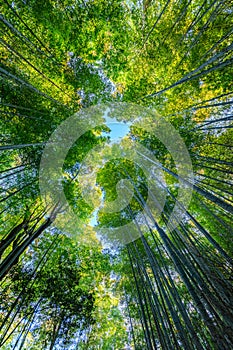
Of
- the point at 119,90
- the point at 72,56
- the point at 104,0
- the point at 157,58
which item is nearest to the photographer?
the point at 104,0

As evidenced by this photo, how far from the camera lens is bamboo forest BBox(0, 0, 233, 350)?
3.15m

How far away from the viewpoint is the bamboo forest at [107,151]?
3.15 meters

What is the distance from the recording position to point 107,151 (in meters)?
5.56

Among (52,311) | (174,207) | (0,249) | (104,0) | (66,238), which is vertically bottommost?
(52,311)

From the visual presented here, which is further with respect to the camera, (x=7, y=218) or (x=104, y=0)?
(x=7, y=218)

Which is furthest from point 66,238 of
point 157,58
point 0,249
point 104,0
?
point 104,0

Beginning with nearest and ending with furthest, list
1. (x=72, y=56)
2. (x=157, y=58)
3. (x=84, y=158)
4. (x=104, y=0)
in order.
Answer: (x=104, y=0)
(x=157, y=58)
(x=72, y=56)
(x=84, y=158)

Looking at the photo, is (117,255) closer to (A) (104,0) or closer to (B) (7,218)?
(B) (7,218)

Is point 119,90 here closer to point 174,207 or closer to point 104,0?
point 104,0

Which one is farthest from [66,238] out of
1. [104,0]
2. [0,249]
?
[104,0]

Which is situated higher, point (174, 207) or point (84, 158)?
point (84, 158)

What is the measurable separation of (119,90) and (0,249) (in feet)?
14.3

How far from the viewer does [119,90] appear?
4660 mm

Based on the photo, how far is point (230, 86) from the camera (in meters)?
3.15
